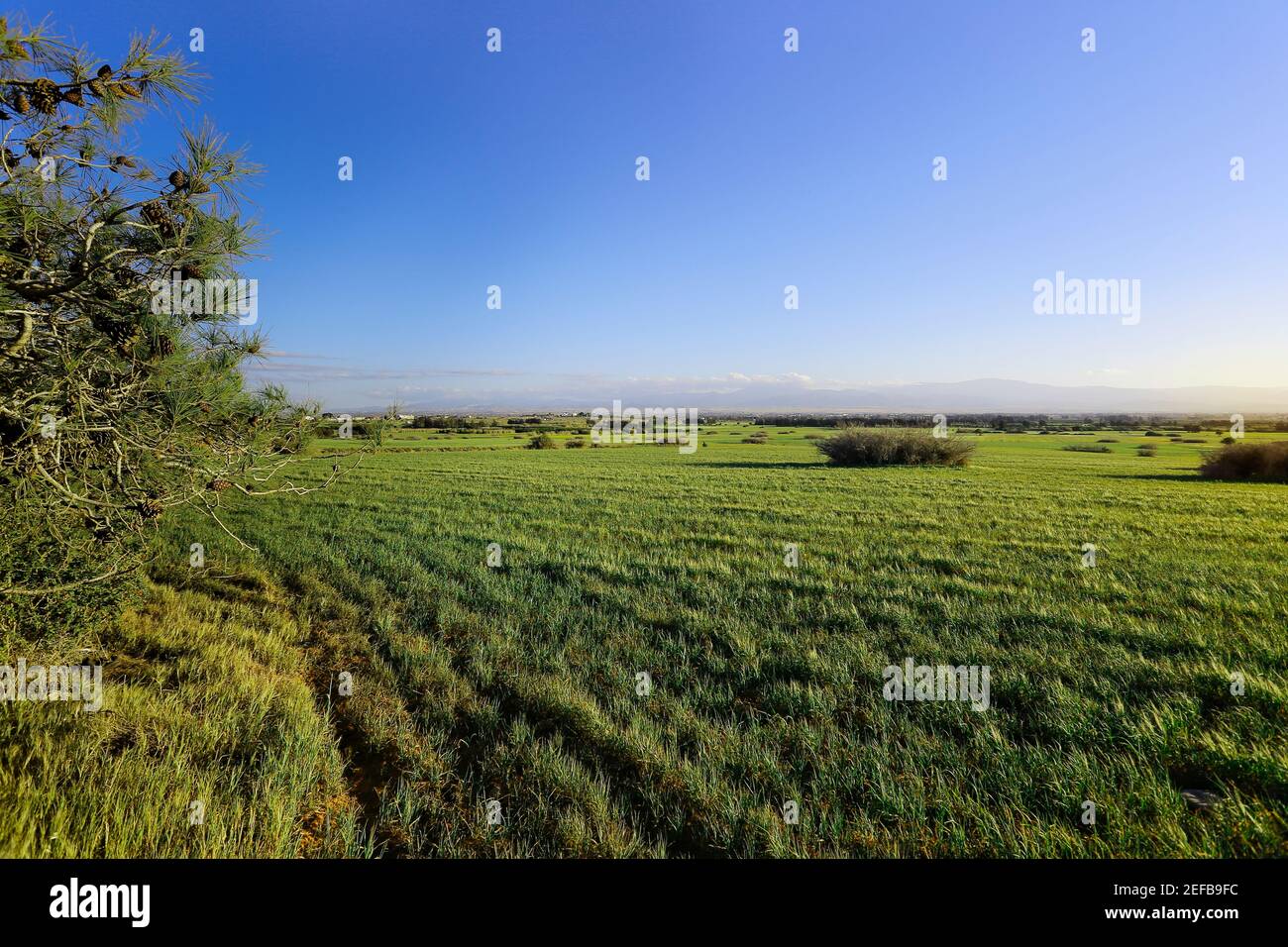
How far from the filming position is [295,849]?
2.84 metres

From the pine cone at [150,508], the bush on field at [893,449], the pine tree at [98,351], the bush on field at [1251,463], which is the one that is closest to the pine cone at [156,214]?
the pine tree at [98,351]

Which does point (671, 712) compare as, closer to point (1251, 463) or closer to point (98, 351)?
point (98, 351)

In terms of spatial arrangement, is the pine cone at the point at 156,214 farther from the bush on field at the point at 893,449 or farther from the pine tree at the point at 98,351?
the bush on field at the point at 893,449

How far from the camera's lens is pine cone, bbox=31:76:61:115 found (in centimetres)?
268

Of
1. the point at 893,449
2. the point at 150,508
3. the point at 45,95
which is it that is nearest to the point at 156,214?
the point at 45,95

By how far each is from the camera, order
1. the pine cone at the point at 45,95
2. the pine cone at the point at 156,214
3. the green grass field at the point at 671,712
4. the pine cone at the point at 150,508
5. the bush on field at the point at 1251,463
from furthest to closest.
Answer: the bush on field at the point at 1251,463, the pine cone at the point at 150,508, the pine cone at the point at 156,214, the green grass field at the point at 671,712, the pine cone at the point at 45,95

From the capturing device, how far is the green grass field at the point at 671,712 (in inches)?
111

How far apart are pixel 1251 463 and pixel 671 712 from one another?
4498cm

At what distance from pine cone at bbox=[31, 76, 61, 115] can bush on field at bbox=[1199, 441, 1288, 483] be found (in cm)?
4655

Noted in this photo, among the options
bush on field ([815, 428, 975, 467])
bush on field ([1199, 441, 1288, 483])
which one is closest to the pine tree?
bush on field ([815, 428, 975, 467])

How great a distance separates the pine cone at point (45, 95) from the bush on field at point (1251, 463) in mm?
46553

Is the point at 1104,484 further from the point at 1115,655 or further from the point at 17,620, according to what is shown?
the point at 17,620

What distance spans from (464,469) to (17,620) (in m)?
30.4
